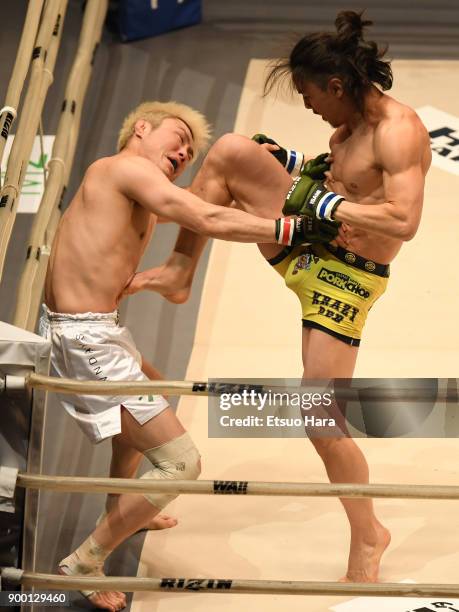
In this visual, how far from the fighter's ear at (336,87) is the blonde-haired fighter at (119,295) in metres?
0.39

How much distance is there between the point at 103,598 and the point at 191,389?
1.14 m

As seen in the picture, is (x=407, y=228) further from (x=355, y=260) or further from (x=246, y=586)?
(x=246, y=586)

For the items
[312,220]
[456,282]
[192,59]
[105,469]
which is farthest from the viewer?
[192,59]

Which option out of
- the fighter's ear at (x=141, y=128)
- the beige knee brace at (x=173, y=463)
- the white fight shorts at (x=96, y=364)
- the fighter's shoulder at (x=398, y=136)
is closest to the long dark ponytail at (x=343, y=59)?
the fighter's shoulder at (x=398, y=136)

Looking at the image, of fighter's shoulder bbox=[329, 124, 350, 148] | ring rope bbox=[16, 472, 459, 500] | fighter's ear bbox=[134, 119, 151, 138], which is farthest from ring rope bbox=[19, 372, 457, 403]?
fighter's ear bbox=[134, 119, 151, 138]

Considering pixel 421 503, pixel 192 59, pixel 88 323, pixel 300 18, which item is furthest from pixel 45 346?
pixel 300 18

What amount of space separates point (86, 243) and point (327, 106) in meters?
0.84

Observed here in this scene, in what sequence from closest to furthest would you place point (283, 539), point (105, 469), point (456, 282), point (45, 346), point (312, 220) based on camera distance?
point (45, 346) < point (312, 220) < point (283, 539) < point (105, 469) < point (456, 282)

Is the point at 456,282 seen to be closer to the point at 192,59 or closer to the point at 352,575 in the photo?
the point at 352,575

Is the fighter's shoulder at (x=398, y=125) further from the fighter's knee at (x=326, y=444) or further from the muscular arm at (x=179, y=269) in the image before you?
the fighter's knee at (x=326, y=444)

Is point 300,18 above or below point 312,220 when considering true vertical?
above

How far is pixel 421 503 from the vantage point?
3.97 m

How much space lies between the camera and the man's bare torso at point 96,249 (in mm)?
3559

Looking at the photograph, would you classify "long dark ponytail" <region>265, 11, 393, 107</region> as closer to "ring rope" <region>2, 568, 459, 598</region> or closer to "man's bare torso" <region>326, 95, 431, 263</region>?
"man's bare torso" <region>326, 95, 431, 263</region>
